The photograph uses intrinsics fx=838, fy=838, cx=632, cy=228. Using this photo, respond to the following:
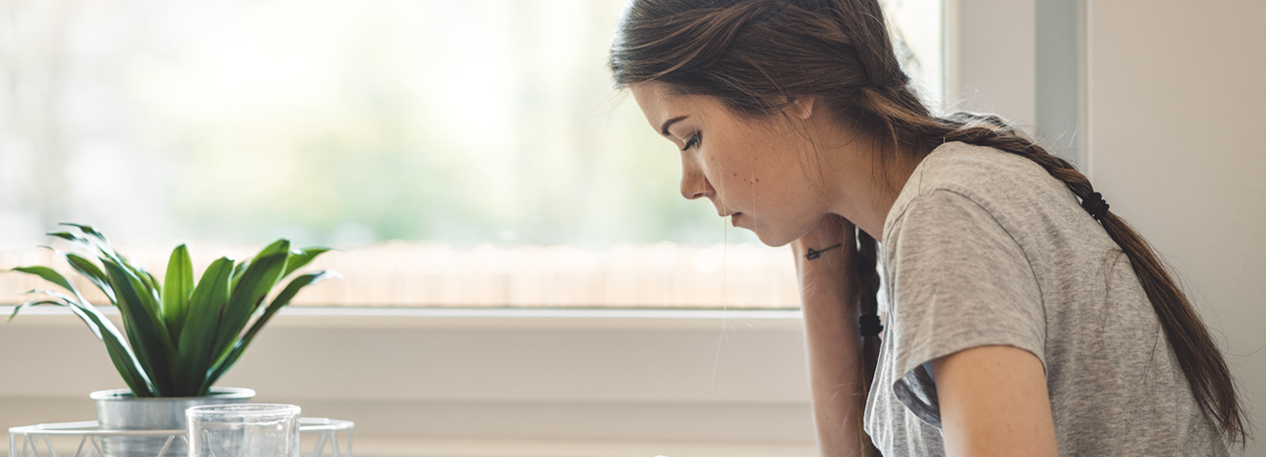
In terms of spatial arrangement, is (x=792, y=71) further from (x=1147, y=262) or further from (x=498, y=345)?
(x=498, y=345)

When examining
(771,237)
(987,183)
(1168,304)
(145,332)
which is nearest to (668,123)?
(771,237)

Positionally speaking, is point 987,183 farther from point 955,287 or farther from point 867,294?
point 867,294

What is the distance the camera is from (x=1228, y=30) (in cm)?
87

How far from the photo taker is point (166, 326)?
2.52 ft

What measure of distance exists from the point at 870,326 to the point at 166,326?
0.69 meters

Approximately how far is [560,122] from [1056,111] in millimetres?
569

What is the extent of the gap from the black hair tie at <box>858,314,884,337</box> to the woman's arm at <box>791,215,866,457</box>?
15 mm

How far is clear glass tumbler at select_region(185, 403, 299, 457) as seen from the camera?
63 cm

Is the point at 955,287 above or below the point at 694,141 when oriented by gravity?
below

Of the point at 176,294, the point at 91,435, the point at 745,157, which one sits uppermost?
the point at 745,157

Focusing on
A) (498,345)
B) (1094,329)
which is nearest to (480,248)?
(498,345)

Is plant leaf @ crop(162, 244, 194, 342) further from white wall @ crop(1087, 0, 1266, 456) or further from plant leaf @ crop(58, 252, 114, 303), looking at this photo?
white wall @ crop(1087, 0, 1266, 456)

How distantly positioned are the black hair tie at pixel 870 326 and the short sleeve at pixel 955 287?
1.18 ft

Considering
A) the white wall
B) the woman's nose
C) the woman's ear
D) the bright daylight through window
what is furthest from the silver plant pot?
the white wall
